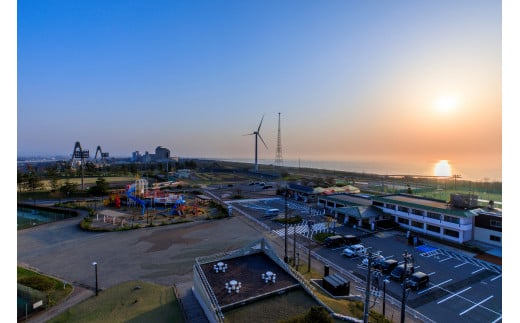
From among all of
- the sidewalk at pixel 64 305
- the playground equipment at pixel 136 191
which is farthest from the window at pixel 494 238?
the playground equipment at pixel 136 191

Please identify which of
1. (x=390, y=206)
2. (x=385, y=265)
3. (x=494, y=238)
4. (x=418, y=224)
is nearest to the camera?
(x=385, y=265)

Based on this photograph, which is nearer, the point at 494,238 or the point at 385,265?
the point at 385,265

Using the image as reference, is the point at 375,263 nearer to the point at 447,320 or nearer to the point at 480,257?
the point at 447,320

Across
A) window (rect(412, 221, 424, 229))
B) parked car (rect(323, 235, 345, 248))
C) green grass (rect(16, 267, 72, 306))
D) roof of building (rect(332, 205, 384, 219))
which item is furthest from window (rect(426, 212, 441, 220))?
green grass (rect(16, 267, 72, 306))

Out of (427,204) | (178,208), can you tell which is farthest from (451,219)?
(178,208)

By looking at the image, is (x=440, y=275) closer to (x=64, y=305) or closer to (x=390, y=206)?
(x=390, y=206)

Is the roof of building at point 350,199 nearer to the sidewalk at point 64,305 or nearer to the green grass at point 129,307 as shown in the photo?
the green grass at point 129,307
